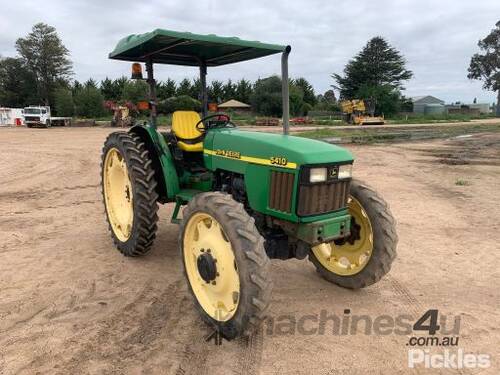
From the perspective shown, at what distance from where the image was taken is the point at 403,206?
734 centimetres

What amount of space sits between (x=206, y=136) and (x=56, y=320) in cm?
215

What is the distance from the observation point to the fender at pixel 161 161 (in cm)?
460

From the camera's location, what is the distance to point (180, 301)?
386cm

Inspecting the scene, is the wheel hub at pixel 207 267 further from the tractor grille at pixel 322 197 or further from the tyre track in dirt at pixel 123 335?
the tractor grille at pixel 322 197

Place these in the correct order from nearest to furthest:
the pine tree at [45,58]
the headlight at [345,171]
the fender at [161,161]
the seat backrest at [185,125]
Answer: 1. the headlight at [345,171]
2. the fender at [161,161]
3. the seat backrest at [185,125]
4. the pine tree at [45,58]

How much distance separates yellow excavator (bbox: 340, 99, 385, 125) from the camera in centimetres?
3706

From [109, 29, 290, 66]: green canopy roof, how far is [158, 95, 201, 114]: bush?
0.46m

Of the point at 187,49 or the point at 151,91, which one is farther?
the point at 151,91

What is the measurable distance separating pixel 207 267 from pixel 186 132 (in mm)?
1905

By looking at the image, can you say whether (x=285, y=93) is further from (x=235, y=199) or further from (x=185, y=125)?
(x=185, y=125)

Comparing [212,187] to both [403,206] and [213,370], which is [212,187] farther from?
[403,206]

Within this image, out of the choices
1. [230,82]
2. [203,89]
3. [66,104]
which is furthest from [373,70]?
[203,89]

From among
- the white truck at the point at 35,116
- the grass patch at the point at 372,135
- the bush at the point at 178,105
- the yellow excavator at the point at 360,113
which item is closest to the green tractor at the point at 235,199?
the bush at the point at 178,105

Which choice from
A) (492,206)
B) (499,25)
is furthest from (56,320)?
(499,25)
